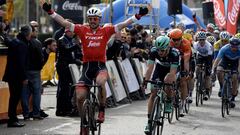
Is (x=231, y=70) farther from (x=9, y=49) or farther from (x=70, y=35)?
(x=9, y=49)

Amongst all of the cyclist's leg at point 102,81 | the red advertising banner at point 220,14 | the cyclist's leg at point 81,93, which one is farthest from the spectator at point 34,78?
the red advertising banner at point 220,14

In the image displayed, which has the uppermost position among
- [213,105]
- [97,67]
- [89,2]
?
[89,2]

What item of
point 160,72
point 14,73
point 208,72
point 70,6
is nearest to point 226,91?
point 208,72

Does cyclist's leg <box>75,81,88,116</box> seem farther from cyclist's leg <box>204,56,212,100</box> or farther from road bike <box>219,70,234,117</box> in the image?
cyclist's leg <box>204,56,212,100</box>

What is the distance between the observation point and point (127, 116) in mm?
14367

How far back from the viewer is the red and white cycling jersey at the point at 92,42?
11.0 m

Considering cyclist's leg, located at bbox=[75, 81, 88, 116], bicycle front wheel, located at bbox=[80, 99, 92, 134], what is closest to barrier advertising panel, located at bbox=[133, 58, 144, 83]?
cyclist's leg, located at bbox=[75, 81, 88, 116]

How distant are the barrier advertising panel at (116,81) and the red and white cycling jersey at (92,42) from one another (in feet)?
16.8

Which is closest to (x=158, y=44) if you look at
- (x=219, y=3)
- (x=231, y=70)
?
(x=231, y=70)

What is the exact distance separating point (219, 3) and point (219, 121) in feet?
46.4

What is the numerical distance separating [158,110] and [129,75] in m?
7.14

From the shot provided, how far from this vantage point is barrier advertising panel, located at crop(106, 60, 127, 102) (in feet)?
53.6

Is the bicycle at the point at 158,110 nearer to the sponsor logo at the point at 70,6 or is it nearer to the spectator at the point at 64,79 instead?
the spectator at the point at 64,79

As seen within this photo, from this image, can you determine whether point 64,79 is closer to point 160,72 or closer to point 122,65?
point 160,72
